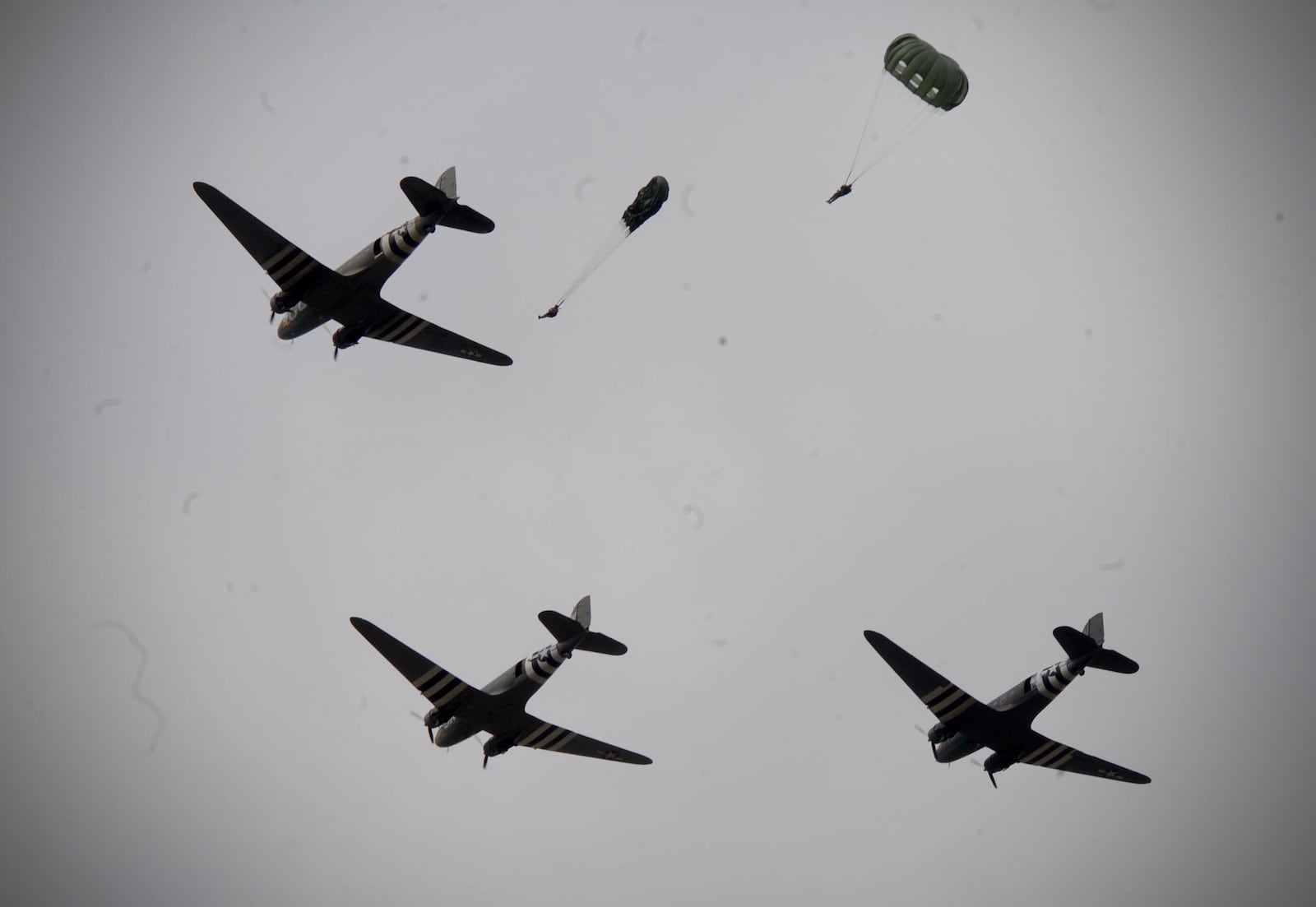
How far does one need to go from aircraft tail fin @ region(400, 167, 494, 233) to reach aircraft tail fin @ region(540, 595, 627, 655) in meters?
13.5

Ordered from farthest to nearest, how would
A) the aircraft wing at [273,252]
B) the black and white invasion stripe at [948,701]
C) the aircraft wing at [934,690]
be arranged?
the black and white invasion stripe at [948,701]
the aircraft wing at [934,690]
the aircraft wing at [273,252]

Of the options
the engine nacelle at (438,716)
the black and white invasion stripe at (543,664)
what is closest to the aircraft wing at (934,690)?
the black and white invasion stripe at (543,664)

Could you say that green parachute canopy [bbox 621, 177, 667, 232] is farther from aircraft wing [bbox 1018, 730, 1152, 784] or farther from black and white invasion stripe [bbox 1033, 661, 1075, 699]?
aircraft wing [bbox 1018, 730, 1152, 784]

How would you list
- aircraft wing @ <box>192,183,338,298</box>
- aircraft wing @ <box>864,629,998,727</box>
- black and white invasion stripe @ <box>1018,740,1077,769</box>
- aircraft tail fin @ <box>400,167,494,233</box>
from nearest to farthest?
aircraft tail fin @ <box>400,167,494,233</box>, aircraft wing @ <box>192,183,338,298</box>, aircraft wing @ <box>864,629,998,727</box>, black and white invasion stripe @ <box>1018,740,1077,769</box>

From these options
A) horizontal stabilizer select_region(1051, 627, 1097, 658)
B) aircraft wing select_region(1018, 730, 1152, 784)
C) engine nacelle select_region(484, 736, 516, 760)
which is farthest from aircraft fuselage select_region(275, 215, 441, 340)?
aircraft wing select_region(1018, 730, 1152, 784)

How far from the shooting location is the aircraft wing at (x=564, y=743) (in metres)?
46.7

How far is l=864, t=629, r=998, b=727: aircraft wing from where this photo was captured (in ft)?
146

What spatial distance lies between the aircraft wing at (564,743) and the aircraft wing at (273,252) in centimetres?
1836

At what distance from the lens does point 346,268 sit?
4600 centimetres

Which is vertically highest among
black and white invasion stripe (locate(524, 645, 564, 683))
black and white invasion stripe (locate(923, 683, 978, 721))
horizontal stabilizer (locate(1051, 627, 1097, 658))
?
horizontal stabilizer (locate(1051, 627, 1097, 658))

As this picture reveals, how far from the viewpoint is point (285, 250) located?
4456cm

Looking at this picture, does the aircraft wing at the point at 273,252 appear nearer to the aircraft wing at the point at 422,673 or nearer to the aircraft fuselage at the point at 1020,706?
the aircraft wing at the point at 422,673

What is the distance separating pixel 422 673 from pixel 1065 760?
85.0ft

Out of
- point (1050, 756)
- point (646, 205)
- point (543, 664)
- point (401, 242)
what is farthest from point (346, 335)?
point (1050, 756)
